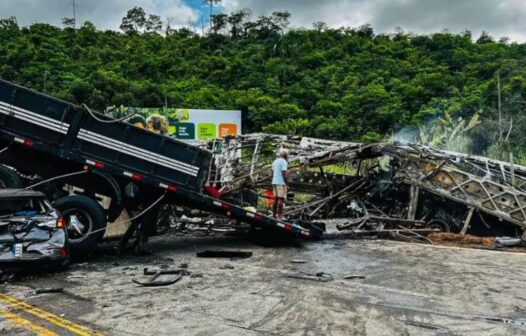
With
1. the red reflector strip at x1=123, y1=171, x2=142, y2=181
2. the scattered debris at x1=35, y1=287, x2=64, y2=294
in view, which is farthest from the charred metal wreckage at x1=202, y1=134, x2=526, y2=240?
the scattered debris at x1=35, y1=287, x2=64, y2=294

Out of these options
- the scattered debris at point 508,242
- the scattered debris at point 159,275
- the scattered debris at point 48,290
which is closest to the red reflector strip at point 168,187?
the scattered debris at point 159,275

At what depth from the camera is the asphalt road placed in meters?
5.71

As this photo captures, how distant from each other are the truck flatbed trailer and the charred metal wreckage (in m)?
3.82

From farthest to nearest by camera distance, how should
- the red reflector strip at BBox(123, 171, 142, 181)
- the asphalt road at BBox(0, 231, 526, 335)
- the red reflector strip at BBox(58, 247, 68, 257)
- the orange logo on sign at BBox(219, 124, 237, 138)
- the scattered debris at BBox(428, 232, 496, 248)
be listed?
the orange logo on sign at BBox(219, 124, 237, 138), the scattered debris at BBox(428, 232, 496, 248), the red reflector strip at BBox(123, 171, 142, 181), the red reflector strip at BBox(58, 247, 68, 257), the asphalt road at BBox(0, 231, 526, 335)

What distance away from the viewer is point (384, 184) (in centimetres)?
1577

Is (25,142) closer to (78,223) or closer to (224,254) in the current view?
(78,223)

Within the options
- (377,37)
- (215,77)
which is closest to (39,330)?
(215,77)

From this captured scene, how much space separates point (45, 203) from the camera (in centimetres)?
879

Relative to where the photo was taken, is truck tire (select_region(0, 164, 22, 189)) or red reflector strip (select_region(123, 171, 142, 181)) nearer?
truck tire (select_region(0, 164, 22, 189))

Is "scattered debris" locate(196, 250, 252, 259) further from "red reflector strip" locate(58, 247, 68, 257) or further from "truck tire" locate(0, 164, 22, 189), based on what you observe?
"truck tire" locate(0, 164, 22, 189)

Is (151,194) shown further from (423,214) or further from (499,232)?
(499,232)

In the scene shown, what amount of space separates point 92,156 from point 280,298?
16.7ft

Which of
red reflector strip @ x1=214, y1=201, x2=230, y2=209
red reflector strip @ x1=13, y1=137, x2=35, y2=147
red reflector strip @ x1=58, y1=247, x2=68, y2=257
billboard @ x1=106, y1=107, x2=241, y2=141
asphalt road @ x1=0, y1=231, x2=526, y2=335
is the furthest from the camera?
billboard @ x1=106, y1=107, x2=241, y2=141

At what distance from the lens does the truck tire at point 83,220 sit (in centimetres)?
983
